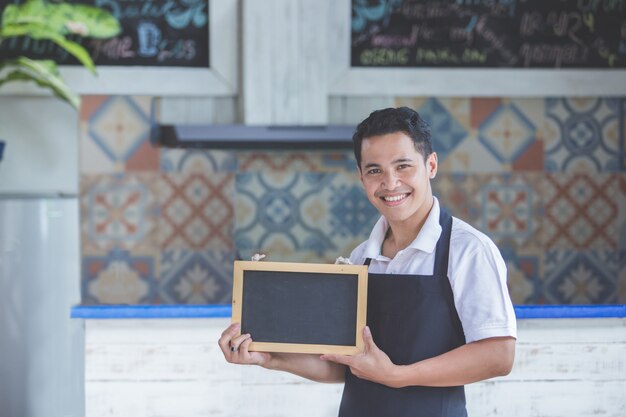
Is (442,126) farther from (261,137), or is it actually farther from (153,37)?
(153,37)

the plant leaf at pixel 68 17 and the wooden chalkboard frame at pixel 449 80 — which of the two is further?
the wooden chalkboard frame at pixel 449 80

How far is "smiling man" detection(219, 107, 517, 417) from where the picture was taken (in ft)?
4.03

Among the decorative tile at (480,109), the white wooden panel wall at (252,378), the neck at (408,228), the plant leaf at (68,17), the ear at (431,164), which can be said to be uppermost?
the plant leaf at (68,17)

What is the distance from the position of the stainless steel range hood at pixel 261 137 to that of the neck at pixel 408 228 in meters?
2.24

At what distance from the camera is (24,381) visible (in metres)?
2.89

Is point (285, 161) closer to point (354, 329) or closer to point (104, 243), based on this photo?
point (104, 243)

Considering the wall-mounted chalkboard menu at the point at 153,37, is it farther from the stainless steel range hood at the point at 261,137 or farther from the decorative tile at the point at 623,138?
the decorative tile at the point at 623,138

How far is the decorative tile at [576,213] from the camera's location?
13.1 feet

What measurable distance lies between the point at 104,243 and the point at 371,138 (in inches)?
108

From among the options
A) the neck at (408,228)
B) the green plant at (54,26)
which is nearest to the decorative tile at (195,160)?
the green plant at (54,26)

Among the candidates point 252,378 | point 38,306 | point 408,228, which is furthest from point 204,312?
point 408,228

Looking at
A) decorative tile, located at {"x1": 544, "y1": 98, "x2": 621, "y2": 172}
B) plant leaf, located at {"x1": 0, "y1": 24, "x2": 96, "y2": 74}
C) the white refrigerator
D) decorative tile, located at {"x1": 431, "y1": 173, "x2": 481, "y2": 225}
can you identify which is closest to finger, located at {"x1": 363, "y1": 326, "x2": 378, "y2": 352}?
the white refrigerator

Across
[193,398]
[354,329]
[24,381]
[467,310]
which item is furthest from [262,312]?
[24,381]

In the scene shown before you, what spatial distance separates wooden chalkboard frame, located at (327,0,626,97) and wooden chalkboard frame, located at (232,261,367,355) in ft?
8.46
